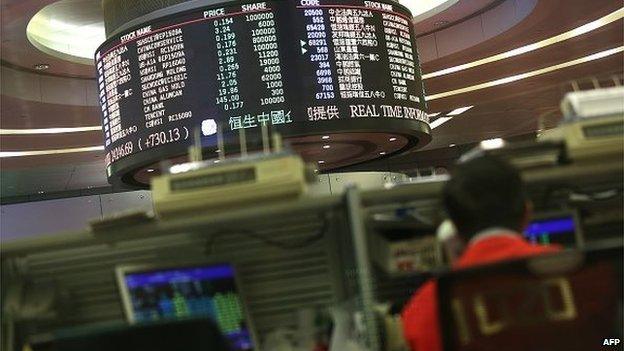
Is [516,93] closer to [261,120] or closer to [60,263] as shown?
[261,120]

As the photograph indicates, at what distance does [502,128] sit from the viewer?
9.76 m

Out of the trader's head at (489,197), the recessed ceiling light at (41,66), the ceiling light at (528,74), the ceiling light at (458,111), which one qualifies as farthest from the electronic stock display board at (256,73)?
the ceiling light at (458,111)

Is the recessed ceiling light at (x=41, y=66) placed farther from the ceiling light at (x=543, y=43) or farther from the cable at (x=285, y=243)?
the cable at (x=285, y=243)

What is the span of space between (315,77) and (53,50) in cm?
260

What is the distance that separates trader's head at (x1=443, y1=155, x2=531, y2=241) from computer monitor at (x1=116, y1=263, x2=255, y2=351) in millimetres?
730

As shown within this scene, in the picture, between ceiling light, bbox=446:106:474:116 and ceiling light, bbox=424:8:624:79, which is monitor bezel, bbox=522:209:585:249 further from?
ceiling light, bbox=446:106:474:116

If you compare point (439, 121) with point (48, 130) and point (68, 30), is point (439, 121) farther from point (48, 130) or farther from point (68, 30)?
point (68, 30)

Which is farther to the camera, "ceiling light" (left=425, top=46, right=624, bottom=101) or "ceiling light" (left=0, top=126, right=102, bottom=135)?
"ceiling light" (left=425, top=46, right=624, bottom=101)

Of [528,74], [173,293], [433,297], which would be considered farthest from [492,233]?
[528,74]

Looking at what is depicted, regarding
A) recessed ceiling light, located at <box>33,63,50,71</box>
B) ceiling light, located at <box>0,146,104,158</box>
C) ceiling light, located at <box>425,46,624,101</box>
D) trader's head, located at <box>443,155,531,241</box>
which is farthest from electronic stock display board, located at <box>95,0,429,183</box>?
ceiling light, located at <box>0,146,104,158</box>

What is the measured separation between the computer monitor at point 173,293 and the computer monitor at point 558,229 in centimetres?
87

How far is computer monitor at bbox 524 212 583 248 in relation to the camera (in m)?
2.10

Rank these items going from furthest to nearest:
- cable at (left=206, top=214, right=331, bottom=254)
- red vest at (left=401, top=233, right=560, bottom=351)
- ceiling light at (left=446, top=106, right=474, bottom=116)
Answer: ceiling light at (left=446, top=106, right=474, bottom=116)
cable at (left=206, top=214, right=331, bottom=254)
red vest at (left=401, top=233, right=560, bottom=351)

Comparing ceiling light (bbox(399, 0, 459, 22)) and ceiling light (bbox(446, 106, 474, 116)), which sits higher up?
ceiling light (bbox(399, 0, 459, 22))
